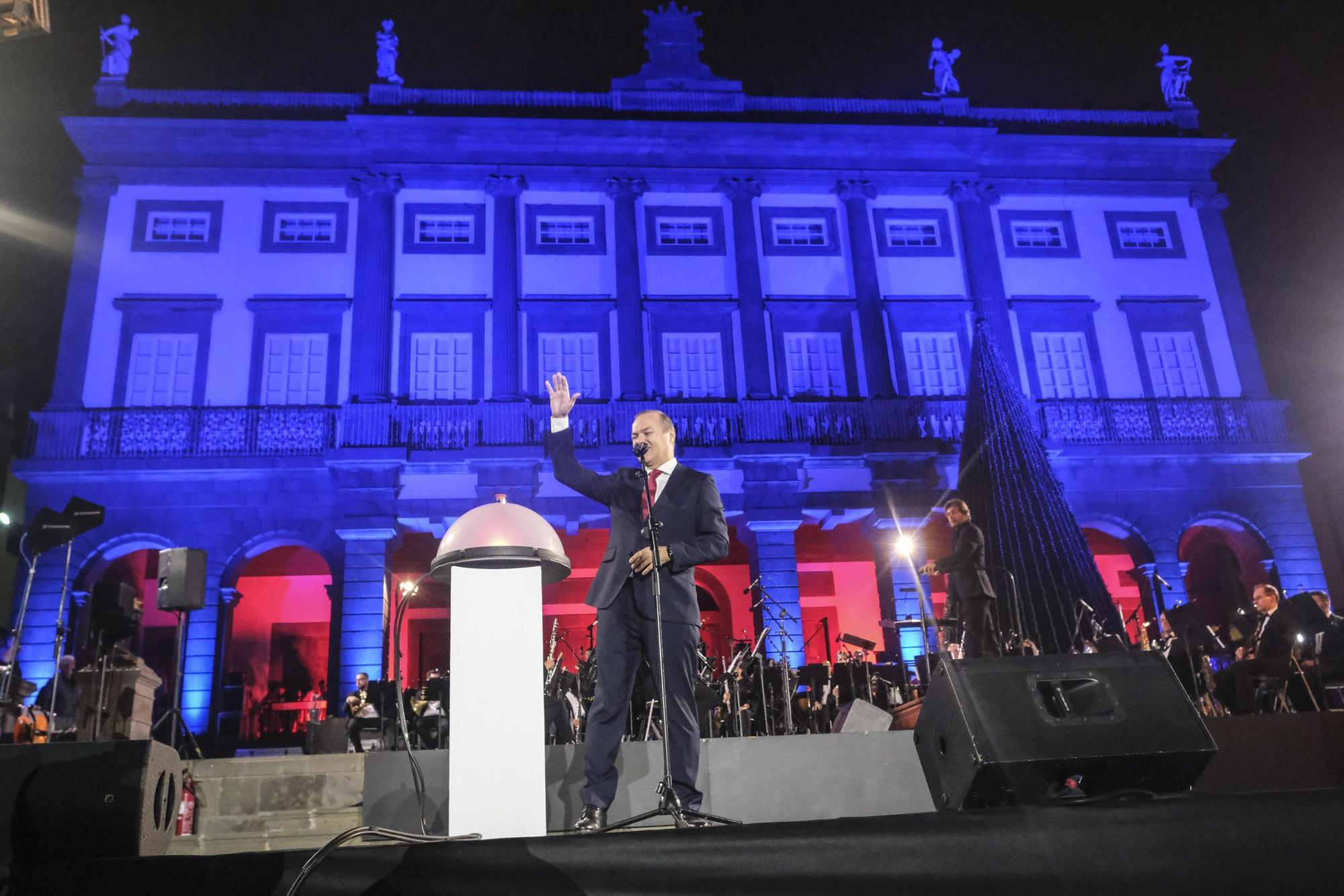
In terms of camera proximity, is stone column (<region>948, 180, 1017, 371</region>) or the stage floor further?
stone column (<region>948, 180, 1017, 371</region>)

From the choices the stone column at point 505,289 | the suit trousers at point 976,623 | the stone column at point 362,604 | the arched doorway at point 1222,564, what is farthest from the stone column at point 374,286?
the arched doorway at point 1222,564

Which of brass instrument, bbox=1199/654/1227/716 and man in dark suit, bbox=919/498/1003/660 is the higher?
man in dark suit, bbox=919/498/1003/660

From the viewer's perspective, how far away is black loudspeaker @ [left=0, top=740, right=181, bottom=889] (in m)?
2.82

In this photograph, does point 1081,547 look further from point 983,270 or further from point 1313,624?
Answer: point 983,270

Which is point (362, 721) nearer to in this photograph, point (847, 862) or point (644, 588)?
point (644, 588)

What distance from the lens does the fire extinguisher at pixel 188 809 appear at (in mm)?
6305

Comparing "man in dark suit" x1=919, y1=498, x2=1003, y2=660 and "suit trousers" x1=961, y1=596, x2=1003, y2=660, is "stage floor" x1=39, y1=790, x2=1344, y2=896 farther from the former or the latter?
"suit trousers" x1=961, y1=596, x2=1003, y2=660

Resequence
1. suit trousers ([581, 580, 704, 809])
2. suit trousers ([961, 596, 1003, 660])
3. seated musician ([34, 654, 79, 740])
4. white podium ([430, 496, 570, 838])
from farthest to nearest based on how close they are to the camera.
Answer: seated musician ([34, 654, 79, 740]), suit trousers ([961, 596, 1003, 660]), suit trousers ([581, 580, 704, 809]), white podium ([430, 496, 570, 838])

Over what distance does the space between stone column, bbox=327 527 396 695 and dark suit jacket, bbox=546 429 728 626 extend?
1239 cm

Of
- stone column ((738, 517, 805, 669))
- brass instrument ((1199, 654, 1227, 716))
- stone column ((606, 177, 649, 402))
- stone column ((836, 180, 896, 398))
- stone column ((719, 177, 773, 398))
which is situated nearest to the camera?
brass instrument ((1199, 654, 1227, 716))

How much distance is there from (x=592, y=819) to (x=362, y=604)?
13.3 meters

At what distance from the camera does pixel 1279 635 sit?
28.2 feet

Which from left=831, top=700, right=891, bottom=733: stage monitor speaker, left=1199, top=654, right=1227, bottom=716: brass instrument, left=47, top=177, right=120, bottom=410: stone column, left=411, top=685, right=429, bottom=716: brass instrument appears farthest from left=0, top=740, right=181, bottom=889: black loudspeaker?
left=47, top=177, right=120, bottom=410: stone column

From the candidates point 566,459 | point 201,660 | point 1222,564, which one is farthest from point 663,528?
point 1222,564
